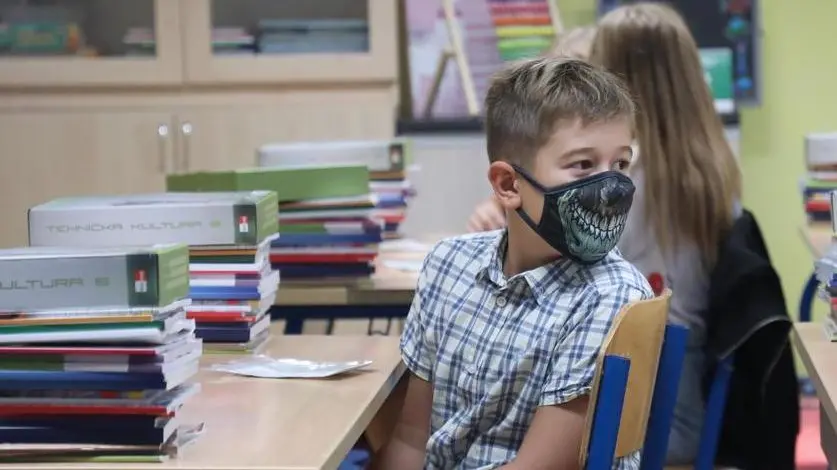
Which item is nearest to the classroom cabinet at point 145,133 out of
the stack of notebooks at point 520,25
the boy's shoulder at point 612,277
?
the stack of notebooks at point 520,25

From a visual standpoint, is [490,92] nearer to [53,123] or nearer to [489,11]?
[489,11]

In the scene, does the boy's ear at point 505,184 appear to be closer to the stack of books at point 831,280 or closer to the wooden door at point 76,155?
the stack of books at point 831,280

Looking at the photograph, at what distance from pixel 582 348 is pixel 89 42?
3.24m

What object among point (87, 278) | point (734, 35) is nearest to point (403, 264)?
point (87, 278)

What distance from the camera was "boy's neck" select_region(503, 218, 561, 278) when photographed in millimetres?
1727

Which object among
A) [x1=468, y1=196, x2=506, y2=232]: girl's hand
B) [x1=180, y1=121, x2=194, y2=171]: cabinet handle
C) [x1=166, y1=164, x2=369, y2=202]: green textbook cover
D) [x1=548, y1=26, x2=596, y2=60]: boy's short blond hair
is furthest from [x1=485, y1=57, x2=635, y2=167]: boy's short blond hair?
[x1=180, y1=121, x2=194, y2=171]: cabinet handle

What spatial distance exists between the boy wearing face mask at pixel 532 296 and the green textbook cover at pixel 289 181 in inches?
26.3

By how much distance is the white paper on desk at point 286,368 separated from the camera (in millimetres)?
1733

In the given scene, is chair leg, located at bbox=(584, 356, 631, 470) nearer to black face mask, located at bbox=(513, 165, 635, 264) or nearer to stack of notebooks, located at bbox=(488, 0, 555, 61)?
black face mask, located at bbox=(513, 165, 635, 264)

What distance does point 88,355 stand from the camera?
50.9 inches

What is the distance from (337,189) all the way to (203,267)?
2.08ft

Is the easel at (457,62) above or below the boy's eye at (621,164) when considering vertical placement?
above

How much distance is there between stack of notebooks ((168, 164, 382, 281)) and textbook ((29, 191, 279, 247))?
53 cm

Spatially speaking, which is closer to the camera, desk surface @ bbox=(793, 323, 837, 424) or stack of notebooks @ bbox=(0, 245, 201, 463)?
stack of notebooks @ bbox=(0, 245, 201, 463)
